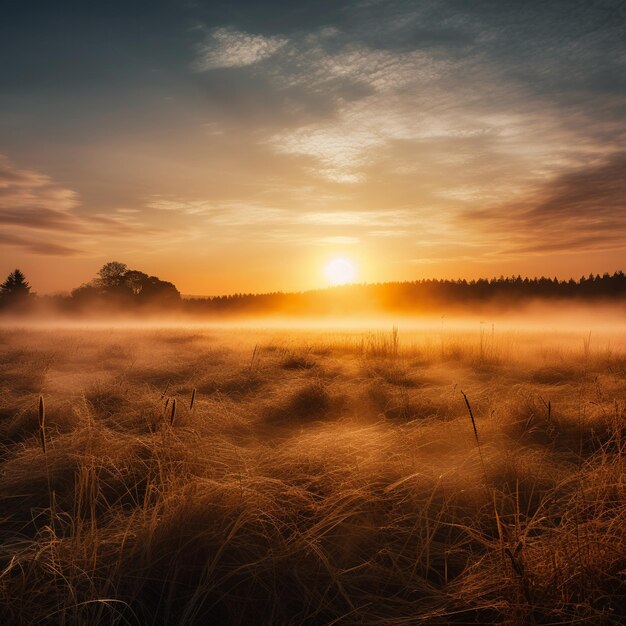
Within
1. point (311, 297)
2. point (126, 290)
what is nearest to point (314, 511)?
point (126, 290)

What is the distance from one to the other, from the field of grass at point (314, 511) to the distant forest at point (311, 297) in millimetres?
40094

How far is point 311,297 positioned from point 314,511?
6796 centimetres

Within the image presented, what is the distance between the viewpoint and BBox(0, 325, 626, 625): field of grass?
2.19 meters

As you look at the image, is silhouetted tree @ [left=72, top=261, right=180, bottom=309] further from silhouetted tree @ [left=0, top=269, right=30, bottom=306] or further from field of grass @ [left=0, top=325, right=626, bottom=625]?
field of grass @ [left=0, top=325, right=626, bottom=625]

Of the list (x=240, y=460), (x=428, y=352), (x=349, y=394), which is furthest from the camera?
(x=428, y=352)

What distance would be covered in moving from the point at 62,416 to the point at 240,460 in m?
3.01

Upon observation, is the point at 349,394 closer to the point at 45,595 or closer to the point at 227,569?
the point at 227,569

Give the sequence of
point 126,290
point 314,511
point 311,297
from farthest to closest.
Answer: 1. point 311,297
2. point 126,290
3. point 314,511

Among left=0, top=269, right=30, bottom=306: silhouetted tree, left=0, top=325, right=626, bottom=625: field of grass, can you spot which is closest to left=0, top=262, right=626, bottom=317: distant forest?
left=0, top=269, right=30, bottom=306: silhouetted tree

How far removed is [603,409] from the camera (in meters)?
5.26

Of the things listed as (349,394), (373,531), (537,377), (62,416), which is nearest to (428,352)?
(537,377)

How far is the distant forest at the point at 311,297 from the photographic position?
45.1m

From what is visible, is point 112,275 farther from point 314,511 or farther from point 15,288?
point 314,511

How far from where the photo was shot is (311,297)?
71000mm
